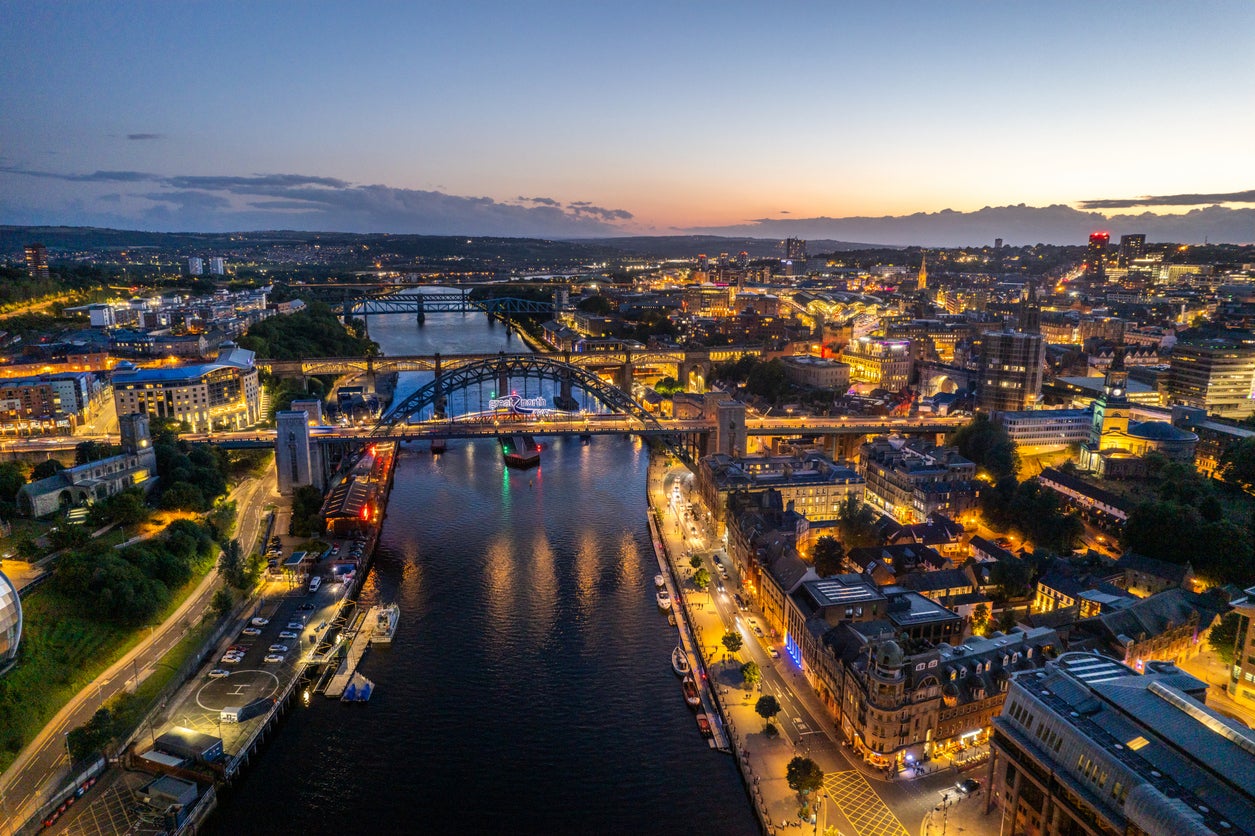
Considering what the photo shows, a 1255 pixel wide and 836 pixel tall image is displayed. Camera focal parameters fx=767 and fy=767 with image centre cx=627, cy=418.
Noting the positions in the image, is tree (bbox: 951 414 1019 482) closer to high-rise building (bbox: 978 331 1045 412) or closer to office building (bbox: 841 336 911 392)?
high-rise building (bbox: 978 331 1045 412)

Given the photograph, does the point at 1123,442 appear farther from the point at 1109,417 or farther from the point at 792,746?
the point at 792,746

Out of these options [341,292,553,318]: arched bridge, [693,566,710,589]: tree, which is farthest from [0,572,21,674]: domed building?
[341,292,553,318]: arched bridge

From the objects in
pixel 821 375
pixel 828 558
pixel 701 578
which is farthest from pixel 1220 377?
pixel 701 578

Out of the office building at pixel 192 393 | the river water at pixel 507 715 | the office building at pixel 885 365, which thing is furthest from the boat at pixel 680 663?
the office building at pixel 885 365

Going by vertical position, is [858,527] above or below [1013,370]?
below

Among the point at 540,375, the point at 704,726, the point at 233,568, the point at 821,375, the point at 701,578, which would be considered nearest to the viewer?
the point at 704,726

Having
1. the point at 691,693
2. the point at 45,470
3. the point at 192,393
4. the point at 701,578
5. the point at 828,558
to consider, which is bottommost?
the point at 691,693

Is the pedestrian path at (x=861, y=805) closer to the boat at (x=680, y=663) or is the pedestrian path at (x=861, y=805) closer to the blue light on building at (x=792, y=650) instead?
the blue light on building at (x=792, y=650)

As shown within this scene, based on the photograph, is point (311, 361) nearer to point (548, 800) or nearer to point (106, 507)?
point (106, 507)
